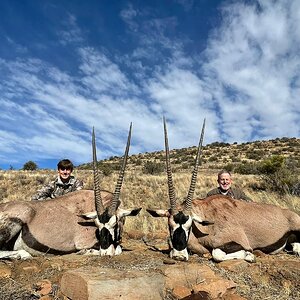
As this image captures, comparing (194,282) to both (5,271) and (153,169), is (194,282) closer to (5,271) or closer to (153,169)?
(5,271)

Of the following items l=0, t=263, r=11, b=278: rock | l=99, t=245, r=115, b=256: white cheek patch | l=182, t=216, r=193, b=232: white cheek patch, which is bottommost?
l=0, t=263, r=11, b=278: rock

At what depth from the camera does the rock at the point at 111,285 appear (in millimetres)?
4060

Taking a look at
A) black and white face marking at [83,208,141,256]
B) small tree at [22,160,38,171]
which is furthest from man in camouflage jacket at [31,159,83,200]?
small tree at [22,160,38,171]

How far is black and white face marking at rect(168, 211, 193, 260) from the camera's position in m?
5.76

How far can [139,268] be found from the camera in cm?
491

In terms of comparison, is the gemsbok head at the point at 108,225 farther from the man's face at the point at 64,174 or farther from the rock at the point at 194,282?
the man's face at the point at 64,174

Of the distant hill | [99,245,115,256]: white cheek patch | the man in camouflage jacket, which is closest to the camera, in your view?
[99,245,115,256]: white cheek patch

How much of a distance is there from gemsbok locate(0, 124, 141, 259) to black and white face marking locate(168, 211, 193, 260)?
0.91 metres

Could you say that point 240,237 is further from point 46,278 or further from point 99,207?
point 46,278

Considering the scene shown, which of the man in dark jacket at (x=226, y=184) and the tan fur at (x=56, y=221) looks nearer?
the tan fur at (x=56, y=221)

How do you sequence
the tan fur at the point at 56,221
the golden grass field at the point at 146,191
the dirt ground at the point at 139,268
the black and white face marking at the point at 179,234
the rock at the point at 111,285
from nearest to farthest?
the rock at the point at 111,285, the dirt ground at the point at 139,268, the black and white face marking at the point at 179,234, the tan fur at the point at 56,221, the golden grass field at the point at 146,191

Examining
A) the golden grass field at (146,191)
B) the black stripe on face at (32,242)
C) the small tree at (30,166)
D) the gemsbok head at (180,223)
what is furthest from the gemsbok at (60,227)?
the small tree at (30,166)

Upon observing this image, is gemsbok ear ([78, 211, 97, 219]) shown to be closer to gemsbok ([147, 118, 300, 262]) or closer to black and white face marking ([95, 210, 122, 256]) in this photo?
black and white face marking ([95, 210, 122, 256])

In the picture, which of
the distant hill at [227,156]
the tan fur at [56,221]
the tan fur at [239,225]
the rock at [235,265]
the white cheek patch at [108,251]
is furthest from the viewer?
the distant hill at [227,156]
